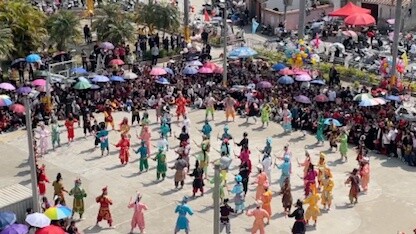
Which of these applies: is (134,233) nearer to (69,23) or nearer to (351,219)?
(351,219)

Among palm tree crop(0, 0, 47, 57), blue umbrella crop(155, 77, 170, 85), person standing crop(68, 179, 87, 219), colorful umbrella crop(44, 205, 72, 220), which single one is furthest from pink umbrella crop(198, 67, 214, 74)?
colorful umbrella crop(44, 205, 72, 220)

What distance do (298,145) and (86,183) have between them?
7890 mm

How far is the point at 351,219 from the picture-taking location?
2148 centimetres

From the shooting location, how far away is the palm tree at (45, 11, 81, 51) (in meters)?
36.7

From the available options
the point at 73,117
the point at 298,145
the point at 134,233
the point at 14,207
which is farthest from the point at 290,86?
the point at 14,207

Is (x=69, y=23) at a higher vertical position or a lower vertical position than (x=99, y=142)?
higher

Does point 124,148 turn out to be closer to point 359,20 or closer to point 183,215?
point 183,215

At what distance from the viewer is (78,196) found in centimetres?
2083

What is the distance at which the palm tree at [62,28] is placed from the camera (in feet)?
120

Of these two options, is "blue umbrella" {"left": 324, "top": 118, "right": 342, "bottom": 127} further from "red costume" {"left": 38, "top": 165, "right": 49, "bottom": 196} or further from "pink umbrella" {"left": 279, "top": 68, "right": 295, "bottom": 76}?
"red costume" {"left": 38, "top": 165, "right": 49, "bottom": 196}

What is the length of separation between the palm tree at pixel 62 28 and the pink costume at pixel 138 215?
60.6ft

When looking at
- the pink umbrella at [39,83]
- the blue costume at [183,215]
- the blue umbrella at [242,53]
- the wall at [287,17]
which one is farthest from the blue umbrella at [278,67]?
the blue costume at [183,215]

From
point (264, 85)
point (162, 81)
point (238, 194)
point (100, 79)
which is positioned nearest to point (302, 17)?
point (264, 85)

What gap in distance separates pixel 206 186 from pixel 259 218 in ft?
14.1
